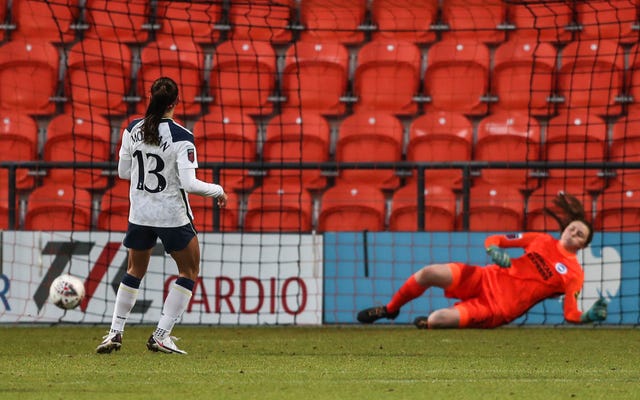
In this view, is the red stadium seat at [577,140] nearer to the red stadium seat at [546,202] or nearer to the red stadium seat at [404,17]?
the red stadium seat at [546,202]

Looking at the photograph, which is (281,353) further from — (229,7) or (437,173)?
(229,7)

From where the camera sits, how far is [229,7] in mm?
15469

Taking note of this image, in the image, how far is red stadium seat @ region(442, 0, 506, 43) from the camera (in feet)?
49.1

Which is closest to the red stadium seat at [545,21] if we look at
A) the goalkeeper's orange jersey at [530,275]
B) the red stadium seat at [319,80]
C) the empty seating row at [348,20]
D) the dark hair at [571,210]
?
the empty seating row at [348,20]

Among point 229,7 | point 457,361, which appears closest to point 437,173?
point 229,7

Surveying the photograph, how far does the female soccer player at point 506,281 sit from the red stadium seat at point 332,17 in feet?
17.7

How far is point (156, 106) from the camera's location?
25.1 feet

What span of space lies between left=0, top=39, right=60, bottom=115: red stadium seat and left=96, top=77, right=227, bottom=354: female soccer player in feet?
23.3

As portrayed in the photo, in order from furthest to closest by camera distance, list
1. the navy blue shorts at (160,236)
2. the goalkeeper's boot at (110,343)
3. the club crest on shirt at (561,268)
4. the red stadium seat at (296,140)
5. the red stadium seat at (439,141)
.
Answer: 1. the red stadium seat at (296,140)
2. the red stadium seat at (439,141)
3. the club crest on shirt at (561,268)
4. the goalkeeper's boot at (110,343)
5. the navy blue shorts at (160,236)

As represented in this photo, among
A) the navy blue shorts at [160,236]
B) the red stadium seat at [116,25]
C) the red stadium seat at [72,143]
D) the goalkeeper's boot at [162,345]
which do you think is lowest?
the goalkeeper's boot at [162,345]

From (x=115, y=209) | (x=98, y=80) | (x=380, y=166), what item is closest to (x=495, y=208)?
(x=380, y=166)

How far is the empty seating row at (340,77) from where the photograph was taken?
14.2 m

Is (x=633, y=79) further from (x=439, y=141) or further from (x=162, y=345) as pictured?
(x=162, y=345)

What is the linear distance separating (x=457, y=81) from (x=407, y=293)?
469cm
